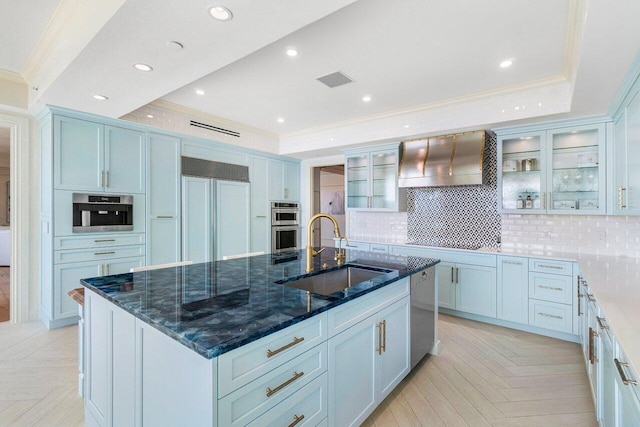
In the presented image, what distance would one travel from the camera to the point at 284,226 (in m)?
5.70

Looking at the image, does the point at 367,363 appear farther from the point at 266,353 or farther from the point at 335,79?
the point at 335,79

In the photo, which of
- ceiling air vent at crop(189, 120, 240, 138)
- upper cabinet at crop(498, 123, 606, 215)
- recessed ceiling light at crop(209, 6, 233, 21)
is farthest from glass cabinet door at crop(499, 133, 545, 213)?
ceiling air vent at crop(189, 120, 240, 138)

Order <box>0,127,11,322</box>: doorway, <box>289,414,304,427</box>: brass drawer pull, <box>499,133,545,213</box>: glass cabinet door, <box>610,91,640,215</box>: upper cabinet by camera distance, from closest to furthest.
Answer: <box>289,414,304,427</box>: brass drawer pull → <box>610,91,640,215</box>: upper cabinet → <box>499,133,545,213</box>: glass cabinet door → <box>0,127,11,322</box>: doorway

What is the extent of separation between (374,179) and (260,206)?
1933mm

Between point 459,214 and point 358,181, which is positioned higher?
point 358,181

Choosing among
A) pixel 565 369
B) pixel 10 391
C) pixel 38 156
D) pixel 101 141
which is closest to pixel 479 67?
pixel 565 369

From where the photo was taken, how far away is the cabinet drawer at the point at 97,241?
3.33 m

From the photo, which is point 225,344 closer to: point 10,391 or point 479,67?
point 10,391

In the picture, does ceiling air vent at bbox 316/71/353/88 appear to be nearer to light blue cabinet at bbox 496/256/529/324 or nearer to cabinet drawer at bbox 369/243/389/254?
cabinet drawer at bbox 369/243/389/254

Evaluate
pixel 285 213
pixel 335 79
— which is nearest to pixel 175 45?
pixel 335 79

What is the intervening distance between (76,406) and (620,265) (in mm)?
4388

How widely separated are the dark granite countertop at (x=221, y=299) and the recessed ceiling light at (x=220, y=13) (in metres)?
1.54

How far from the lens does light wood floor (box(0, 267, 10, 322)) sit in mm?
3777

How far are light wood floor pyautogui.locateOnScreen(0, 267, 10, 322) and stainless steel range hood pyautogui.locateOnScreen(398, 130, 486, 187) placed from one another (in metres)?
5.28
